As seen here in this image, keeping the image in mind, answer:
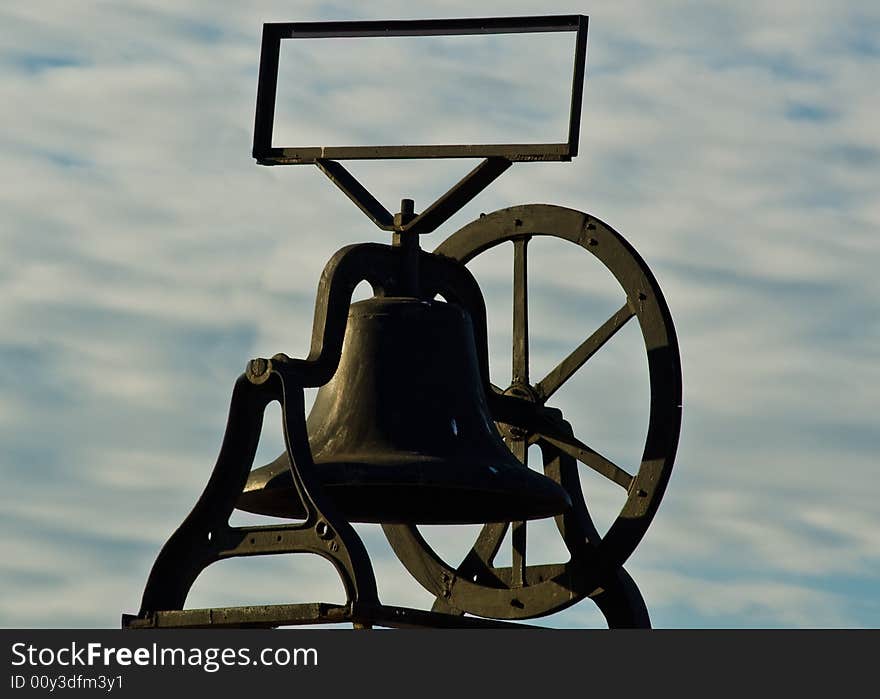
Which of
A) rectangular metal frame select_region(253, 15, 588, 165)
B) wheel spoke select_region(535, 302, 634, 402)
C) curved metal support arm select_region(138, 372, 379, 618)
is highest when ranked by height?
rectangular metal frame select_region(253, 15, 588, 165)

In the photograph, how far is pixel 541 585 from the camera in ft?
37.6

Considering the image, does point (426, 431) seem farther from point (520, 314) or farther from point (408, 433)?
point (520, 314)

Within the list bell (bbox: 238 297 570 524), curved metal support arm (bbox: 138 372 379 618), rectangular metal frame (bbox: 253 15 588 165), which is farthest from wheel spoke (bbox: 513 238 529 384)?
curved metal support arm (bbox: 138 372 379 618)

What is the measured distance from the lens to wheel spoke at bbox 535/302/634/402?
11.6 metres

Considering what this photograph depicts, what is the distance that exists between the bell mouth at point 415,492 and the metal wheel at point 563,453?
0.46 metres

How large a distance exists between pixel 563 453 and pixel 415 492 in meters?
0.81

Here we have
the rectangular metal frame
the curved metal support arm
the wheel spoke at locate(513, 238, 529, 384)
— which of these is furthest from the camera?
the wheel spoke at locate(513, 238, 529, 384)

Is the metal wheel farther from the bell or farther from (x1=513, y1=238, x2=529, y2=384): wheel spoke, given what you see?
the bell

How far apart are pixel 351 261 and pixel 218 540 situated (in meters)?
1.18

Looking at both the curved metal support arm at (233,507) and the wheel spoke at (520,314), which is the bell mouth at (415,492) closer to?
the curved metal support arm at (233,507)
